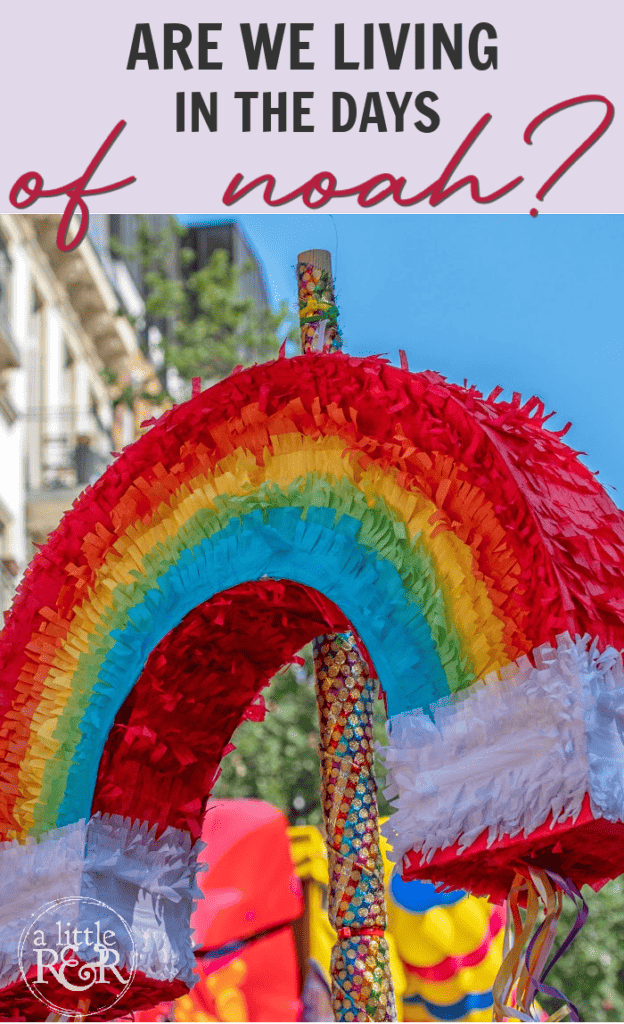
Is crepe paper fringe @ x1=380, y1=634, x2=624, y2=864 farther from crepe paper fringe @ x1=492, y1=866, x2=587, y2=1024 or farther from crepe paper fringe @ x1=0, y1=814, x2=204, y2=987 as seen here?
crepe paper fringe @ x1=0, y1=814, x2=204, y2=987

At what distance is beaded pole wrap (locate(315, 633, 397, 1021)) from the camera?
5.65 feet

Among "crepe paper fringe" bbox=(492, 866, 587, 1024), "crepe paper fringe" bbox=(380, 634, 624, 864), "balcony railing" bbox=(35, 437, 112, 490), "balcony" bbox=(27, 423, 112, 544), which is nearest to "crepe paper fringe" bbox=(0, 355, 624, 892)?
"crepe paper fringe" bbox=(380, 634, 624, 864)

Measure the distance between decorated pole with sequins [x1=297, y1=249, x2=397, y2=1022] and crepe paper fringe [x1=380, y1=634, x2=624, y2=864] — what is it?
458mm

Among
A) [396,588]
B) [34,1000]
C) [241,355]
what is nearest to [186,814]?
[34,1000]

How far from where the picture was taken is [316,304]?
1989 millimetres

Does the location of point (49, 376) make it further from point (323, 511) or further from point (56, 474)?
point (323, 511)

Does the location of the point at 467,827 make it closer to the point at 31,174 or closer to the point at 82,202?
the point at 82,202

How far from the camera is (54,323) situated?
11.8m

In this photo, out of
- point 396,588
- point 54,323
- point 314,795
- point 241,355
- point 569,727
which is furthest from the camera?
point 54,323

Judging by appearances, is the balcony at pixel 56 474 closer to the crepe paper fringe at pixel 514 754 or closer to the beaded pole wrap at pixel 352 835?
the beaded pole wrap at pixel 352 835

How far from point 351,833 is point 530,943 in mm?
493

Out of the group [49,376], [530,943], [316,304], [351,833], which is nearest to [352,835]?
[351,833]

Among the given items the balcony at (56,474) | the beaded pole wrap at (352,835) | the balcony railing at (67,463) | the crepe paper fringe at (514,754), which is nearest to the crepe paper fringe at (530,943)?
the crepe paper fringe at (514,754)

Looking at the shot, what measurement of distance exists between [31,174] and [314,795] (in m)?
5.42
